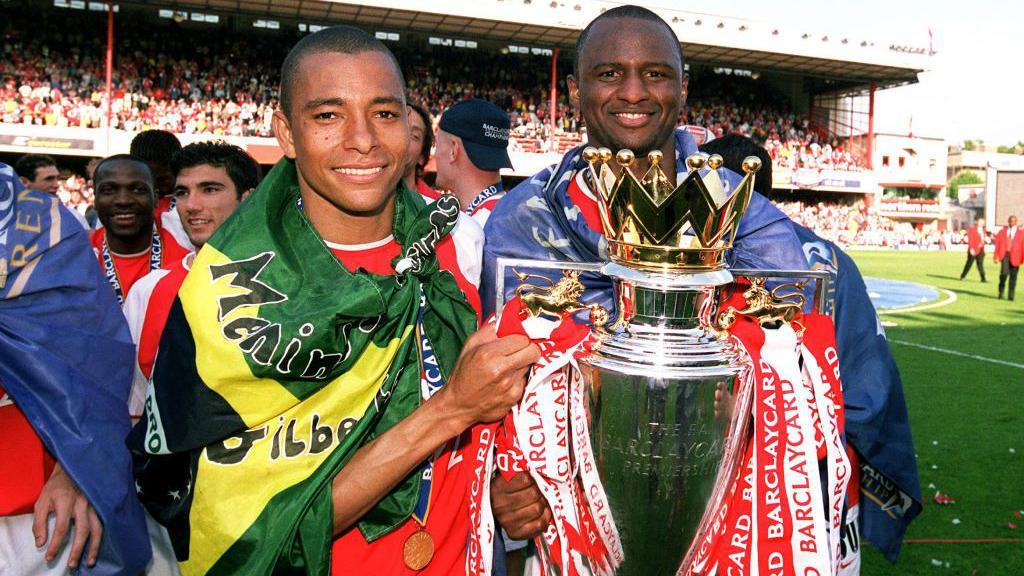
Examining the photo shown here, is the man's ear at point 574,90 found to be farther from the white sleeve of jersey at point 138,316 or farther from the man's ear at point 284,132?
the white sleeve of jersey at point 138,316

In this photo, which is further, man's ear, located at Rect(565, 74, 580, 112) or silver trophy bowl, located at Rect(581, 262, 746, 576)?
man's ear, located at Rect(565, 74, 580, 112)

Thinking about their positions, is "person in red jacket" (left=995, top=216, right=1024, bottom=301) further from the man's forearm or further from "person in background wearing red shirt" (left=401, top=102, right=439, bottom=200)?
the man's forearm

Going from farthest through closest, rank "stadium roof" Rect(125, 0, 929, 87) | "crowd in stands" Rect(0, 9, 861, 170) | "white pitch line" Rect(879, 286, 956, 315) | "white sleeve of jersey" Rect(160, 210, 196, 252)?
1. "stadium roof" Rect(125, 0, 929, 87)
2. "crowd in stands" Rect(0, 9, 861, 170)
3. "white pitch line" Rect(879, 286, 956, 315)
4. "white sleeve of jersey" Rect(160, 210, 196, 252)

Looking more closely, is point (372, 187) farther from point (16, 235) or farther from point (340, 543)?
point (16, 235)

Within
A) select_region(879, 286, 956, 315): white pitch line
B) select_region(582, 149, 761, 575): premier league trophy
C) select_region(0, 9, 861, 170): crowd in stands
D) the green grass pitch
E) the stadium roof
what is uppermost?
the stadium roof

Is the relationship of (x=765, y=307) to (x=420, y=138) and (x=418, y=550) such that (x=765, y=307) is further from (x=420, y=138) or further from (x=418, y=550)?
(x=420, y=138)

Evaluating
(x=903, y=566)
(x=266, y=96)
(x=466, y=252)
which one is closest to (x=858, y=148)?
(x=266, y=96)

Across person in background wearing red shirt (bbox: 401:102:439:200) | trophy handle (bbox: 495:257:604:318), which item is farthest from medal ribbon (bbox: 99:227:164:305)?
trophy handle (bbox: 495:257:604:318)

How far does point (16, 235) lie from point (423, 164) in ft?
10.0

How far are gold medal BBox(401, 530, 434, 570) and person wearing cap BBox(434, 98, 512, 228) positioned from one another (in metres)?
2.76

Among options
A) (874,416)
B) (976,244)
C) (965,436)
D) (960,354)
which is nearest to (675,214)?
(874,416)

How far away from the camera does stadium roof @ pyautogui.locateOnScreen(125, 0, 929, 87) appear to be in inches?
1006

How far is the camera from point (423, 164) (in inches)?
193

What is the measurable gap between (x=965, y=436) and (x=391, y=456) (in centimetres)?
673
